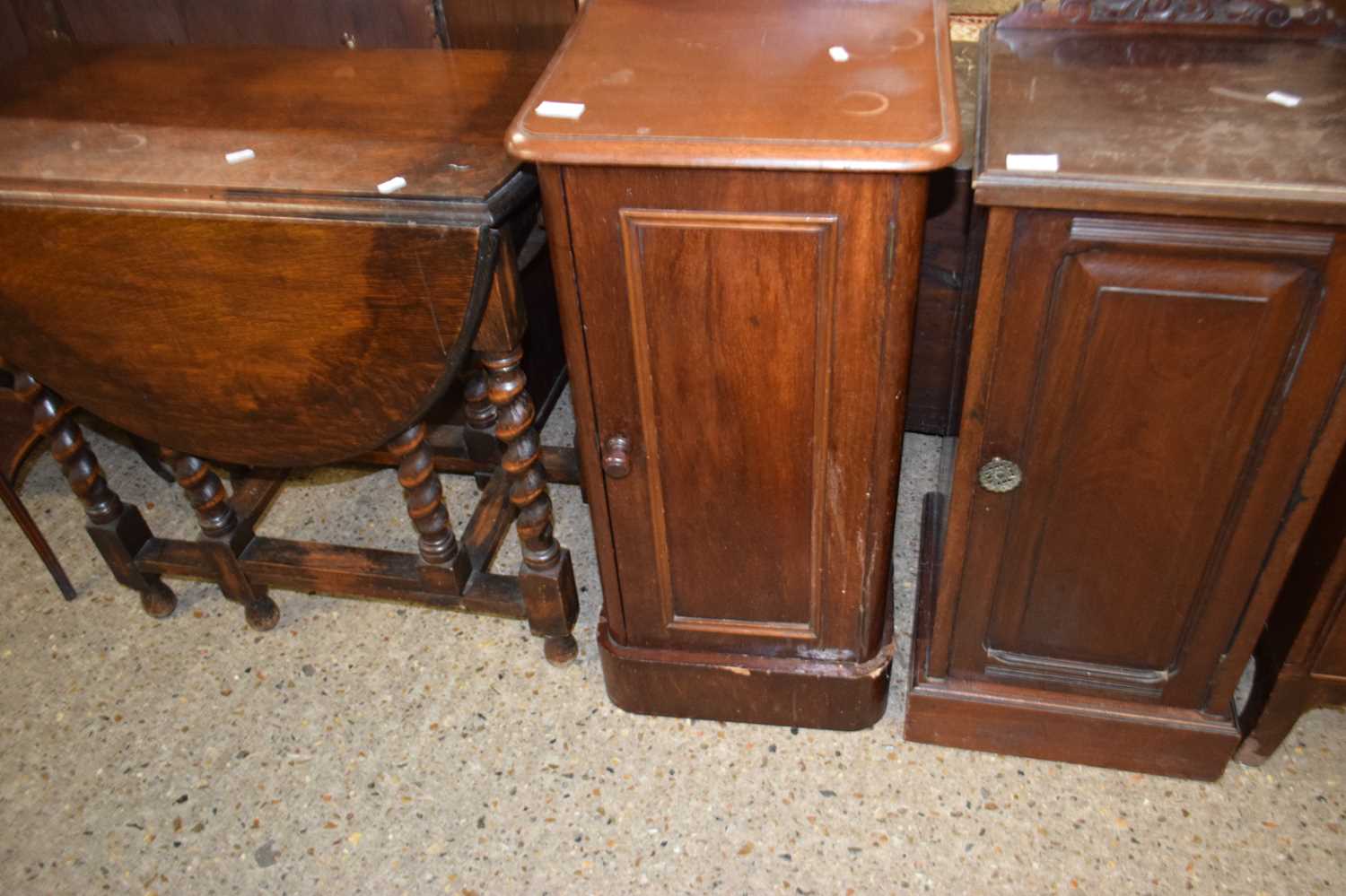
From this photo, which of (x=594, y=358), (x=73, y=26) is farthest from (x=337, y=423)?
(x=73, y=26)

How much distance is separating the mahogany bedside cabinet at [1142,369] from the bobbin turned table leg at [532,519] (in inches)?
24.0

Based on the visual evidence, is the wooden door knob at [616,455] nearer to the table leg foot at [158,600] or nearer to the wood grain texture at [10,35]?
the table leg foot at [158,600]

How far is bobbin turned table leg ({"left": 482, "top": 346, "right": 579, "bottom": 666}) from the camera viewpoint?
5.01ft

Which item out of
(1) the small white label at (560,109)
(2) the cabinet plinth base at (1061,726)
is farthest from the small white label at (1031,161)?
(2) the cabinet plinth base at (1061,726)

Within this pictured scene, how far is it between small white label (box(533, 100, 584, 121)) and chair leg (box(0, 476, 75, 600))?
4.48ft

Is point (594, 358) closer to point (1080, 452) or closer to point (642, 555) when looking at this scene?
point (642, 555)

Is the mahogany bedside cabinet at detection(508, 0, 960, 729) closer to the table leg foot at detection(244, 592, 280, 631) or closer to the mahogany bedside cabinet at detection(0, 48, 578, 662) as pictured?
the mahogany bedside cabinet at detection(0, 48, 578, 662)

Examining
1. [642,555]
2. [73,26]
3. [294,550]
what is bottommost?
[294,550]

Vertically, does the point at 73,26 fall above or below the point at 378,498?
above

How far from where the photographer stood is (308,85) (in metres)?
1.65

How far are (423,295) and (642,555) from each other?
19.6 inches

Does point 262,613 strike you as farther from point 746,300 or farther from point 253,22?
point 746,300

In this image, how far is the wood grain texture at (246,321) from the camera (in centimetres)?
135

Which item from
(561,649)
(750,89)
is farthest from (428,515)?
(750,89)
